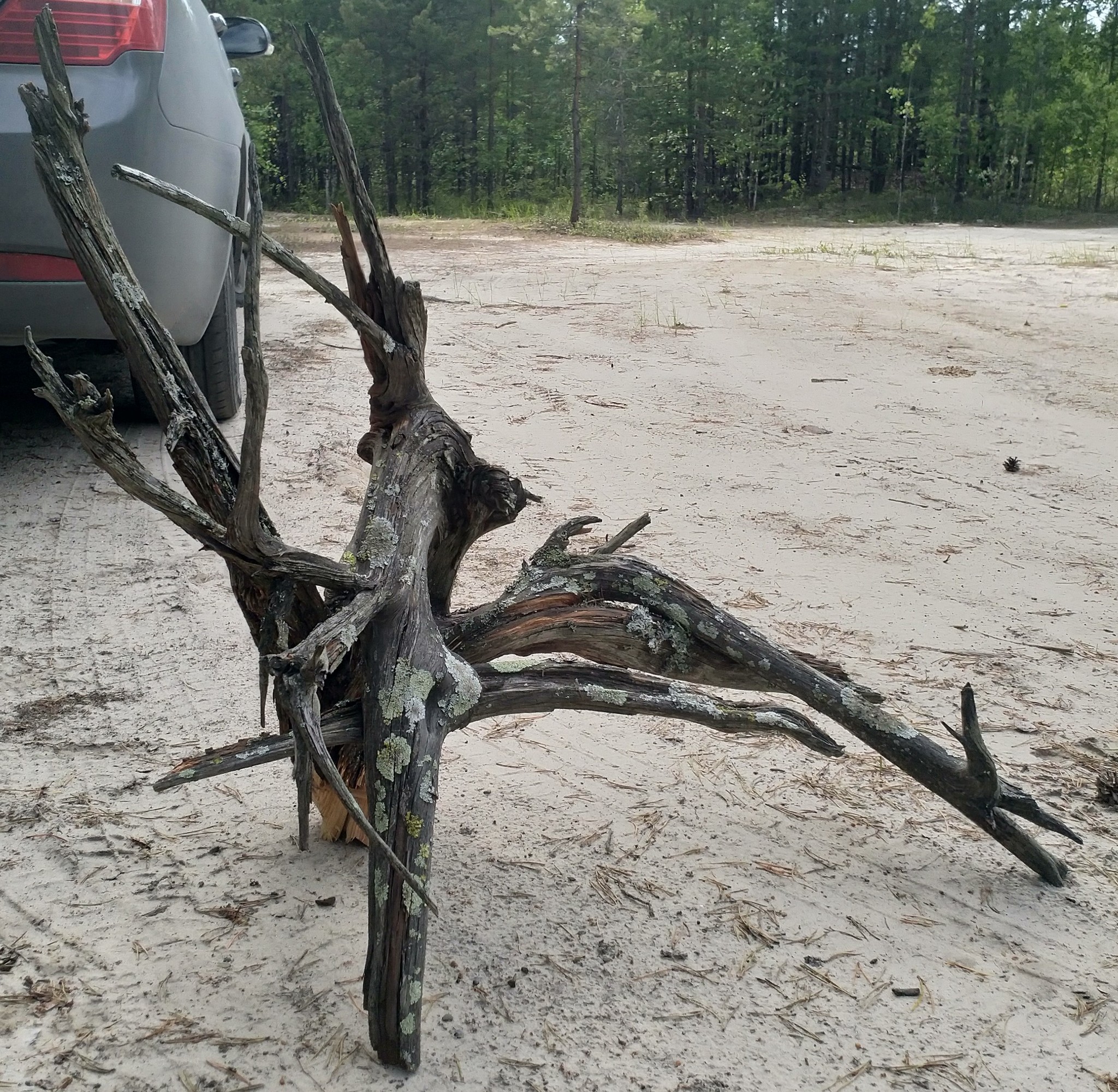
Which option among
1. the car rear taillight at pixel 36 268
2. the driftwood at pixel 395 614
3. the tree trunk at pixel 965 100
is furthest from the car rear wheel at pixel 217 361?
the tree trunk at pixel 965 100

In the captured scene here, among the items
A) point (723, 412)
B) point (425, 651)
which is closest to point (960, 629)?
point (425, 651)

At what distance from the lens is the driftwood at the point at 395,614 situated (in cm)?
167

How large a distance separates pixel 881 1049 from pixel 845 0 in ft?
120

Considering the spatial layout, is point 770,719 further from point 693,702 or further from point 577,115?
point 577,115

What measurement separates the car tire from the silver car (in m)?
0.64

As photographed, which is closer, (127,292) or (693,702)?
(127,292)

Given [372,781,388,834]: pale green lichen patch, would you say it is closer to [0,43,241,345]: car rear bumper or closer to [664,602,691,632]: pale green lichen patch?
[664,602,691,632]: pale green lichen patch

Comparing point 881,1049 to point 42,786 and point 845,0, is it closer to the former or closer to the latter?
point 42,786

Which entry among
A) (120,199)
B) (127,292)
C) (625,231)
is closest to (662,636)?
(127,292)

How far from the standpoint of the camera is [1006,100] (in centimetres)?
2820

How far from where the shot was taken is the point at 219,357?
4.82 meters

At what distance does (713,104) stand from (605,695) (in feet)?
102

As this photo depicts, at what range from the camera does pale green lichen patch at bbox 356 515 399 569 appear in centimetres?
202

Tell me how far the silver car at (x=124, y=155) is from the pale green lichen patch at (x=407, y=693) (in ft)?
7.54
